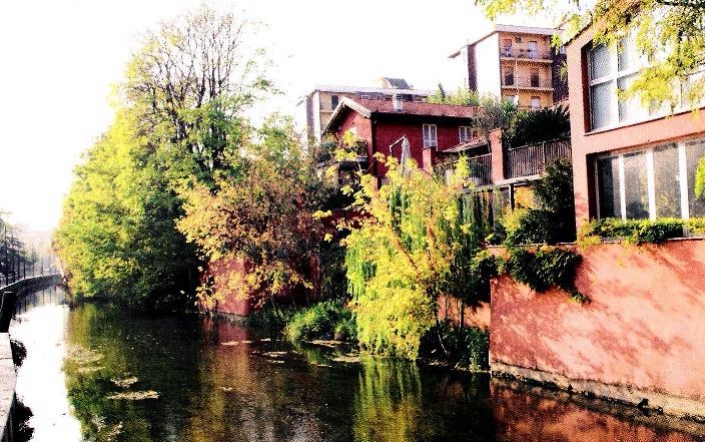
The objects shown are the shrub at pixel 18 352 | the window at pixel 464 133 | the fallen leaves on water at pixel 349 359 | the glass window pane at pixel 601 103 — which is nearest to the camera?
the glass window pane at pixel 601 103

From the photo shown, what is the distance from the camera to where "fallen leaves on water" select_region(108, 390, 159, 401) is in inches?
583

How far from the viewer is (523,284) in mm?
15664

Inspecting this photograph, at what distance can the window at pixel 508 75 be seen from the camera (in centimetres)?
5819

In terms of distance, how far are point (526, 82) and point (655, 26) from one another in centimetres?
5142

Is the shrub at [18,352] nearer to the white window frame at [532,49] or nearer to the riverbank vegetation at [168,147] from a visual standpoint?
the riverbank vegetation at [168,147]

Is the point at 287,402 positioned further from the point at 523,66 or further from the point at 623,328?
the point at 523,66

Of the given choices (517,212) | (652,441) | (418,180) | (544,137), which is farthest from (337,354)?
(544,137)

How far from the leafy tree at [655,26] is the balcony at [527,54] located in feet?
165

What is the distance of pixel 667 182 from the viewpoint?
46.7ft

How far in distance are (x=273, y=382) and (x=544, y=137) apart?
15934 millimetres

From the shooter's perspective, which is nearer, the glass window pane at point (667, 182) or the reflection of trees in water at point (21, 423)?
the reflection of trees in water at point (21, 423)

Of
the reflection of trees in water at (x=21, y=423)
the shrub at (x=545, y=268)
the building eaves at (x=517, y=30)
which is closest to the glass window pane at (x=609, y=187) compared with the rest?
the shrub at (x=545, y=268)

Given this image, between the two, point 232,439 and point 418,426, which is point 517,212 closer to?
point 418,426

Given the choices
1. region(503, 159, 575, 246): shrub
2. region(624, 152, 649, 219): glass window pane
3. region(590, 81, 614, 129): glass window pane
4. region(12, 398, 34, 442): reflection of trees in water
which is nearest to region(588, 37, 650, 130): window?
region(590, 81, 614, 129): glass window pane
